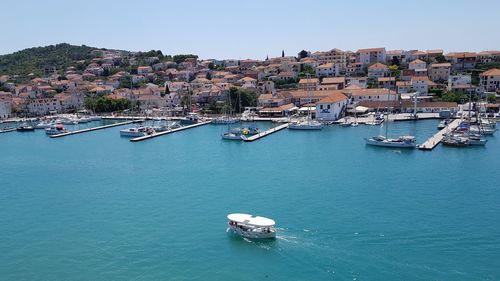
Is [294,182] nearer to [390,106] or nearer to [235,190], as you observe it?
[235,190]

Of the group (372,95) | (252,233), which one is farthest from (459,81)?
(252,233)

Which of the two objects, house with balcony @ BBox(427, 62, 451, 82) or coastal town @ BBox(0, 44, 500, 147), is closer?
coastal town @ BBox(0, 44, 500, 147)

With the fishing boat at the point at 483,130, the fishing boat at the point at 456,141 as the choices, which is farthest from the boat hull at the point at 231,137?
the fishing boat at the point at 483,130

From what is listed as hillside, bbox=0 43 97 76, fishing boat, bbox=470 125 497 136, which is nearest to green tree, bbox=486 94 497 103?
fishing boat, bbox=470 125 497 136

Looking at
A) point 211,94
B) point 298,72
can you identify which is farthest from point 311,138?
point 298,72

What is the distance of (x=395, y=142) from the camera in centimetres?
3319

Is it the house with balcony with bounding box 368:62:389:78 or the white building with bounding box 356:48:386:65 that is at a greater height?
the white building with bounding box 356:48:386:65

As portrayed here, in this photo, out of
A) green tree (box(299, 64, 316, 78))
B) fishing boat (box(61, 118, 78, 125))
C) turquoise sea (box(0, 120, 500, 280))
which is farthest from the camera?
green tree (box(299, 64, 316, 78))

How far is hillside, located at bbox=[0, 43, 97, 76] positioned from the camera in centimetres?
11784

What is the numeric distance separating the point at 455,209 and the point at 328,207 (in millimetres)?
5772

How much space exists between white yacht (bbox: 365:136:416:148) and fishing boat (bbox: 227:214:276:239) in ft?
64.5

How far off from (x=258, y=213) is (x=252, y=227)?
2.52m

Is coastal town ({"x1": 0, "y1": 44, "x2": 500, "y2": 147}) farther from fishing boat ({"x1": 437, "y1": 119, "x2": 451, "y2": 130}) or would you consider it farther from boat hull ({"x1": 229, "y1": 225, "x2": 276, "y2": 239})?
boat hull ({"x1": 229, "y1": 225, "x2": 276, "y2": 239})

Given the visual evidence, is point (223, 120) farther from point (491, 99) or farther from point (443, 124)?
point (491, 99)
